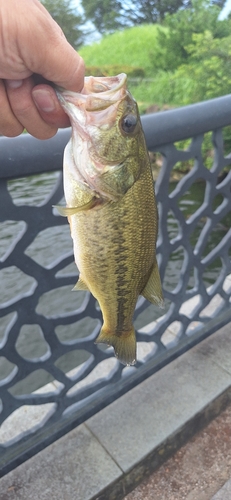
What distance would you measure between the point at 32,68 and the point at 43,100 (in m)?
0.11

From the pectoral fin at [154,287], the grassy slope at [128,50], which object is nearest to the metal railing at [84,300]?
the pectoral fin at [154,287]

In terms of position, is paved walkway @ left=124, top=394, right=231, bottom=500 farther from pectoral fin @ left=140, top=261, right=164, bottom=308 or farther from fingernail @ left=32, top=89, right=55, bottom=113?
fingernail @ left=32, top=89, right=55, bottom=113

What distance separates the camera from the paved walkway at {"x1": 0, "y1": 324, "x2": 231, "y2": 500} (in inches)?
76.5

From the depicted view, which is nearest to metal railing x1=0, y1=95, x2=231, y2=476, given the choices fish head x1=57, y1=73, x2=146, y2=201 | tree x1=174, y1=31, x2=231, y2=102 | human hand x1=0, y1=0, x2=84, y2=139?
human hand x1=0, y1=0, x2=84, y2=139

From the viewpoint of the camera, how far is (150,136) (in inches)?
72.3

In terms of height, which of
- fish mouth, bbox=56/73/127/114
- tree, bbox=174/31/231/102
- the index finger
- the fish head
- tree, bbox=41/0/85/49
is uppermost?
the index finger

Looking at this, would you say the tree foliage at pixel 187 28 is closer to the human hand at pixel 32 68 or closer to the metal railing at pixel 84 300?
the metal railing at pixel 84 300

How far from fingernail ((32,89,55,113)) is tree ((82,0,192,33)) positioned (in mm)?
42228

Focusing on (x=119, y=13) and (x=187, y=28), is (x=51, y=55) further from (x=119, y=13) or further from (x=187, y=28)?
(x=119, y=13)

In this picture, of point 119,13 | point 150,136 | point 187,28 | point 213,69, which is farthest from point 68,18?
point 150,136

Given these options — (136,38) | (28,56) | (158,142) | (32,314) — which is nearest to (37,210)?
(32,314)

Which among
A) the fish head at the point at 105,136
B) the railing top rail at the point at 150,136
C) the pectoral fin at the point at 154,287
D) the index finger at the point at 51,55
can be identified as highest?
the index finger at the point at 51,55

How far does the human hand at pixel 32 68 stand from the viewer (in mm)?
877

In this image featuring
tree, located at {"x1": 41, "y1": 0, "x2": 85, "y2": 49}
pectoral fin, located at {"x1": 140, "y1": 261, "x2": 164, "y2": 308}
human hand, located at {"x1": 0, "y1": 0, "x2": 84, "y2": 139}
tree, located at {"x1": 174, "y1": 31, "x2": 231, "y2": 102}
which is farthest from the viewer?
tree, located at {"x1": 41, "y1": 0, "x2": 85, "y2": 49}
